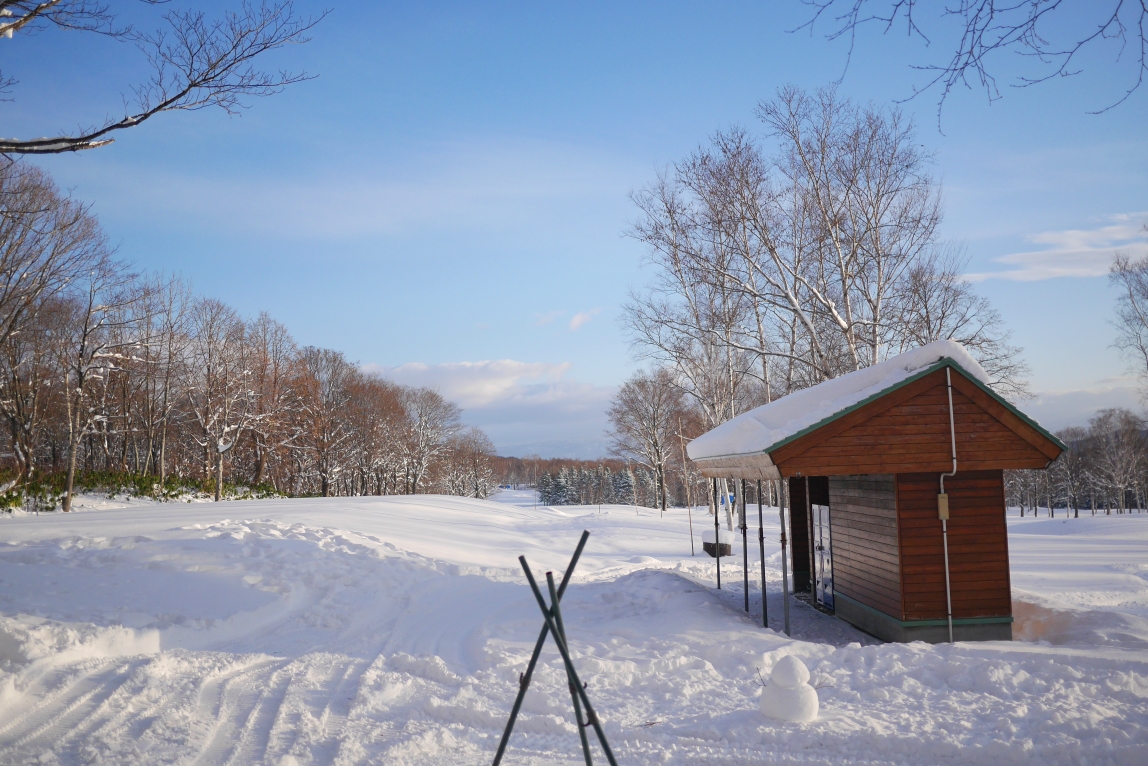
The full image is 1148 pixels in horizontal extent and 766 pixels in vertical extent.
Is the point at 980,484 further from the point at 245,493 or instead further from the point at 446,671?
the point at 245,493

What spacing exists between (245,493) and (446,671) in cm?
2736

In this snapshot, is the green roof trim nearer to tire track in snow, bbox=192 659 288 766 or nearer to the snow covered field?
the snow covered field


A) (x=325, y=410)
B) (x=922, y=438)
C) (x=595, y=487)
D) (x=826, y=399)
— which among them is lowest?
(x=595, y=487)

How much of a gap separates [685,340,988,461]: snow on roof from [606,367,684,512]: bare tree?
30.7 m

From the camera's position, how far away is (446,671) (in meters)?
7.57

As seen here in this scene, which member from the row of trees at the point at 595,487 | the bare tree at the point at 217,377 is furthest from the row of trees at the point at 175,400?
the row of trees at the point at 595,487

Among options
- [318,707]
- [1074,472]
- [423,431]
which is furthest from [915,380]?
[1074,472]

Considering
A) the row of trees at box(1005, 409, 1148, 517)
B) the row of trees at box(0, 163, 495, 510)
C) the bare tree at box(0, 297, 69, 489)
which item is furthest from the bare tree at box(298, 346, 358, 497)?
the row of trees at box(1005, 409, 1148, 517)

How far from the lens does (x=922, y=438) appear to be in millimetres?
8734

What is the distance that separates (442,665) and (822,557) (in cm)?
729

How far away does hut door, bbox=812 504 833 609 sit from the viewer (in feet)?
38.6

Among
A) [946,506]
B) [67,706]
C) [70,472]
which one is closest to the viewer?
[67,706]

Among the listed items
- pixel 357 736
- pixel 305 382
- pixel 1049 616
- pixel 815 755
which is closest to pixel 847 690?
pixel 815 755

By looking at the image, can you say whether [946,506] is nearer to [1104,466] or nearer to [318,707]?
[318,707]
